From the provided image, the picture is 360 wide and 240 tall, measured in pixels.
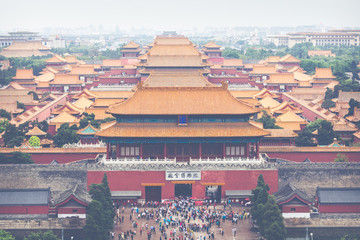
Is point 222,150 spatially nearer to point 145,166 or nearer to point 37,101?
point 145,166

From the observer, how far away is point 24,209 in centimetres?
3881

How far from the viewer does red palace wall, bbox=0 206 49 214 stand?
127 feet

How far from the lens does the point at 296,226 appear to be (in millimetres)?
38188

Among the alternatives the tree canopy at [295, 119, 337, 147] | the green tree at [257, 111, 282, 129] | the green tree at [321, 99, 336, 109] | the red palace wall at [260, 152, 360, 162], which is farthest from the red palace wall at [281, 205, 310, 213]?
the green tree at [321, 99, 336, 109]

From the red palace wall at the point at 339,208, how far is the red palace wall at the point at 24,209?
17298 mm

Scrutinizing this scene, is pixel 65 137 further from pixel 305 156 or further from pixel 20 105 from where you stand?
pixel 20 105

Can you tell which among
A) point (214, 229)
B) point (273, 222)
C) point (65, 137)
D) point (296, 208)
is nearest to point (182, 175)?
point (214, 229)

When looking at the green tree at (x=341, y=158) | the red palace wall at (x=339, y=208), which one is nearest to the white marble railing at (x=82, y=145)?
the green tree at (x=341, y=158)

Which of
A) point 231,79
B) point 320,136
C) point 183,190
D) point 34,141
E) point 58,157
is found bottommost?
point 183,190

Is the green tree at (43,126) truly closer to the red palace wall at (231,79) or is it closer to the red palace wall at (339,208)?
the red palace wall at (231,79)

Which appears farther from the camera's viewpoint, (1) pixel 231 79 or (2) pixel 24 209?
(1) pixel 231 79

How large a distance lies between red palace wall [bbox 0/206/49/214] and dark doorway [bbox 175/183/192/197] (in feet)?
31.0

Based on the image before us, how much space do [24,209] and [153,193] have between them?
8.92 m

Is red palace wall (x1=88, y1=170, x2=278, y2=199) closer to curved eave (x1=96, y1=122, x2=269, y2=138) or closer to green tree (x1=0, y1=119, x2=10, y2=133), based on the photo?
curved eave (x1=96, y1=122, x2=269, y2=138)
